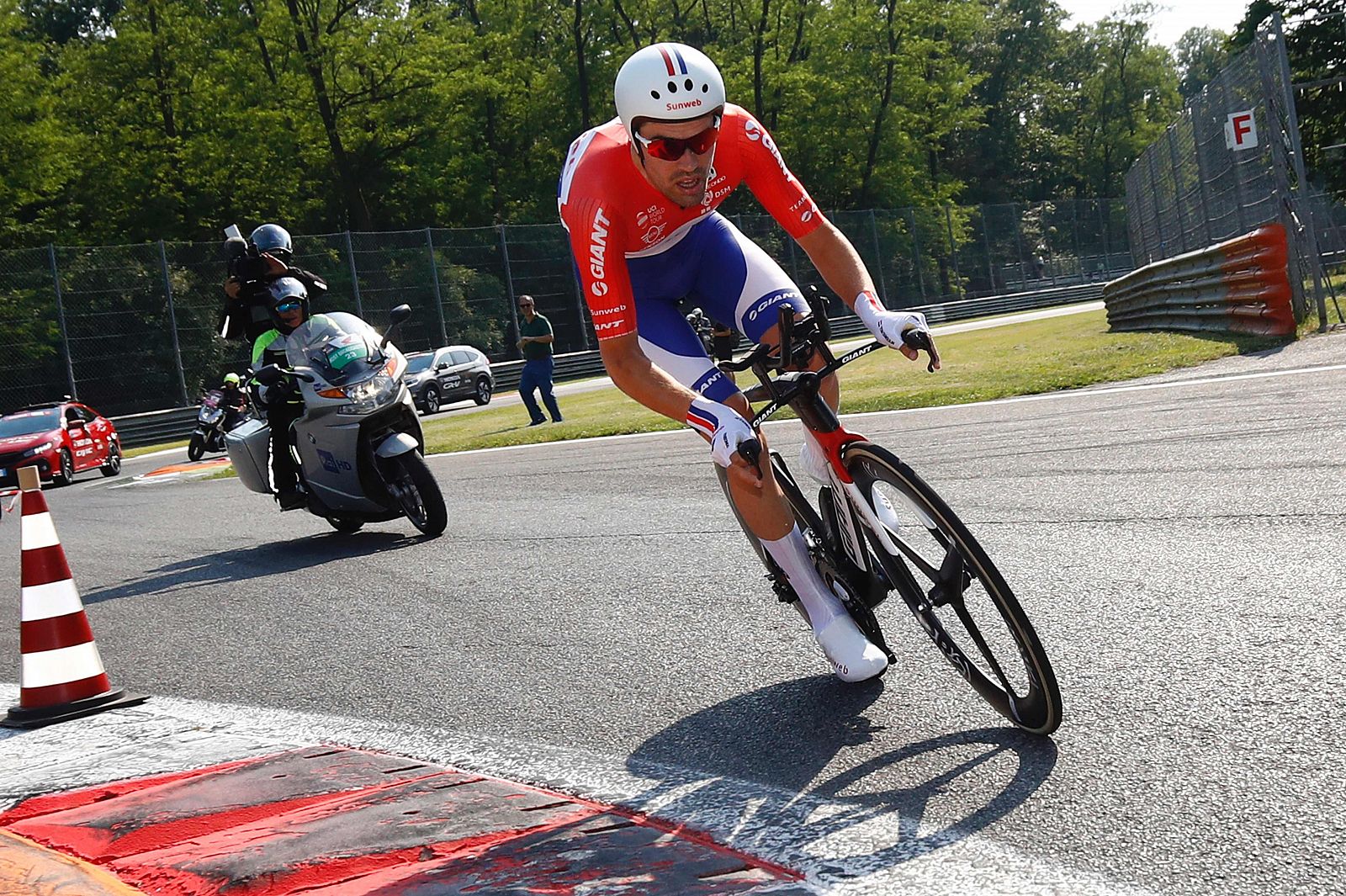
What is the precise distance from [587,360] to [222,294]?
37.0 feet

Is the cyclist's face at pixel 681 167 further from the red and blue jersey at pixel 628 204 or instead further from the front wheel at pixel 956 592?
the front wheel at pixel 956 592

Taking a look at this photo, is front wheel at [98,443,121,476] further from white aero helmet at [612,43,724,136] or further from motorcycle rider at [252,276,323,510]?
white aero helmet at [612,43,724,136]

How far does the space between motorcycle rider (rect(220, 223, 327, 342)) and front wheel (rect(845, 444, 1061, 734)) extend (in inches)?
266

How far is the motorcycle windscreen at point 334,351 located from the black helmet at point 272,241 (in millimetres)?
597

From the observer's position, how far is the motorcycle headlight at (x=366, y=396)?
949cm

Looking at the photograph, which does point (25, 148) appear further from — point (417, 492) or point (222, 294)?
point (417, 492)

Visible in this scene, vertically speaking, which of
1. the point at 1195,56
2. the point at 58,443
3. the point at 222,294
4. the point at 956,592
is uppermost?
the point at 1195,56

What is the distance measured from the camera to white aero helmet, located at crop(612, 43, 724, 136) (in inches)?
160

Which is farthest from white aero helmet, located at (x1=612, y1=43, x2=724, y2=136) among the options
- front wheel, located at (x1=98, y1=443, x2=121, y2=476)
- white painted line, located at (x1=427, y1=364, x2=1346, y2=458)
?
front wheel, located at (x1=98, y1=443, x2=121, y2=476)

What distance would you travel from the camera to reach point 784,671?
4.72 meters

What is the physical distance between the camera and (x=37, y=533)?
18.7 ft

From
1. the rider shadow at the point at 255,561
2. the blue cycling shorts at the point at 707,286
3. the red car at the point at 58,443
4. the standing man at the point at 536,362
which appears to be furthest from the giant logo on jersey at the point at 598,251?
the red car at the point at 58,443

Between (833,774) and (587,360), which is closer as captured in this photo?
(833,774)

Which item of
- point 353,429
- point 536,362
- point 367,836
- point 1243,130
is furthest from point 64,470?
point 367,836
